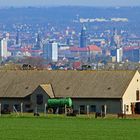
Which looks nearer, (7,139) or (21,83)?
(7,139)

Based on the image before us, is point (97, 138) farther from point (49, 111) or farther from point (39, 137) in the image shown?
point (49, 111)

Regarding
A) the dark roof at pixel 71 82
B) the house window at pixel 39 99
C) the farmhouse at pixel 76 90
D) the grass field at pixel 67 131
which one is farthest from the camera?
the dark roof at pixel 71 82

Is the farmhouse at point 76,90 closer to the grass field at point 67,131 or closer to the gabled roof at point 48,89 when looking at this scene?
the gabled roof at point 48,89

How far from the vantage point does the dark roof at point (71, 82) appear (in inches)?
2576

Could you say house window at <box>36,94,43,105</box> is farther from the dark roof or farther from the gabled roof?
the dark roof

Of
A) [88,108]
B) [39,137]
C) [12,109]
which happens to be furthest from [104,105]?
[39,137]

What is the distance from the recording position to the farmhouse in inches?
2530

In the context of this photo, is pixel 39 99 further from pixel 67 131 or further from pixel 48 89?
pixel 67 131

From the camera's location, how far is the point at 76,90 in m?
66.1

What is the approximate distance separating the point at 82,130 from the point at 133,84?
87.7 ft

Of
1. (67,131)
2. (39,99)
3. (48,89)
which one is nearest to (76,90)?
(48,89)

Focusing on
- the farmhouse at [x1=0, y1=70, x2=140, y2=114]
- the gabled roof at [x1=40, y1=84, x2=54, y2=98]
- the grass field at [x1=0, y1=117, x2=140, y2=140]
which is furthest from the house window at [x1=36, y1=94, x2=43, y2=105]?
the grass field at [x1=0, y1=117, x2=140, y2=140]

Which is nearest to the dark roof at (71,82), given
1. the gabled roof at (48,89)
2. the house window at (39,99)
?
the gabled roof at (48,89)

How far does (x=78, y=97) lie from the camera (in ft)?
213
